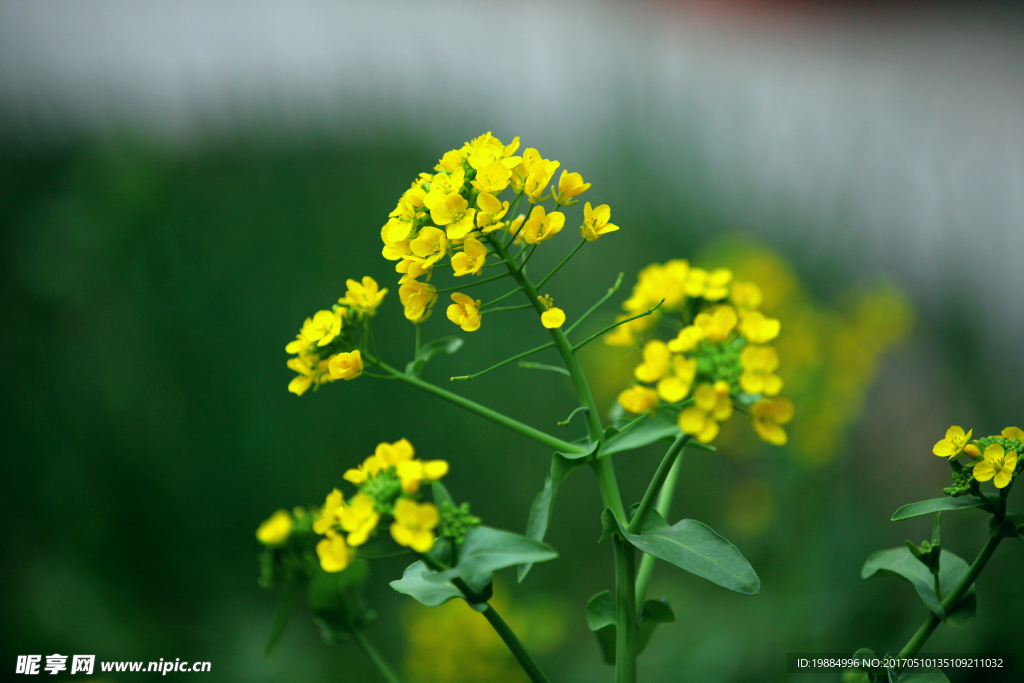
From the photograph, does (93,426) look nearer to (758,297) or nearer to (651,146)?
(758,297)

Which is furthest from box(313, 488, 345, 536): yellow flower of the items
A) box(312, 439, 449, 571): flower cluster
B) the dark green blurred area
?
the dark green blurred area

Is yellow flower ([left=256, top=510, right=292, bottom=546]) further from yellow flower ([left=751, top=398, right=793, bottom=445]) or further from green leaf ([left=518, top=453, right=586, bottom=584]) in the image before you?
yellow flower ([left=751, top=398, right=793, bottom=445])

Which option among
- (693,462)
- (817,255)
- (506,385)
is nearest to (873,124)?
(817,255)

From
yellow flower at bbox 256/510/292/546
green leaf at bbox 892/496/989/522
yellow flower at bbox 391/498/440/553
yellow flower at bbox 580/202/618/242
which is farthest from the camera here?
yellow flower at bbox 256/510/292/546

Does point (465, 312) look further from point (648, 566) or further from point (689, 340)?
point (648, 566)

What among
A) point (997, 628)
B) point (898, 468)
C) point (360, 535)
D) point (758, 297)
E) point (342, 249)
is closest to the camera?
point (360, 535)
